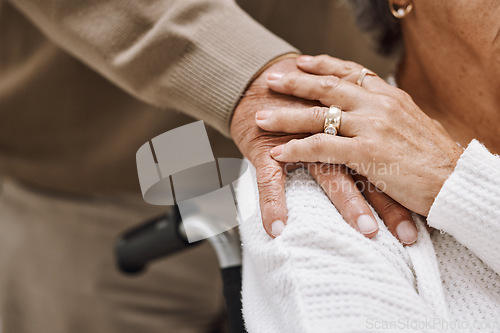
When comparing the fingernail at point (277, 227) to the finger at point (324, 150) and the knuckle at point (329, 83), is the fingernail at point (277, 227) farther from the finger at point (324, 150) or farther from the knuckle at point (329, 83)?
the knuckle at point (329, 83)

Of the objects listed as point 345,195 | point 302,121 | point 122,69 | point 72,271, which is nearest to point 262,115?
point 302,121

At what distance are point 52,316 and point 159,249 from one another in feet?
1.91

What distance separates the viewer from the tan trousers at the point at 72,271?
1.21 meters

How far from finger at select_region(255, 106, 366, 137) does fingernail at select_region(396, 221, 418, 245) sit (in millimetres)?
131

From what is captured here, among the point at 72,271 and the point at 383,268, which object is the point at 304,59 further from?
the point at 72,271

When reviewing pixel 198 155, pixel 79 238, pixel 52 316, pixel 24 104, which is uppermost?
pixel 198 155

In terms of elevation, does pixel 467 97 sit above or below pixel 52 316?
above

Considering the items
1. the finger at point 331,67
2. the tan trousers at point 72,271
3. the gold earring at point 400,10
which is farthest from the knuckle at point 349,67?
the tan trousers at point 72,271

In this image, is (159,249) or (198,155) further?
(159,249)

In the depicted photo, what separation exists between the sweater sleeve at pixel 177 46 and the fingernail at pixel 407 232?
0.29 metres

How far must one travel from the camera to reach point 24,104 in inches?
40.4

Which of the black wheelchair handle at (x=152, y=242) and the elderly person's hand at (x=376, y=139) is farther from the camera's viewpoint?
the black wheelchair handle at (x=152, y=242)

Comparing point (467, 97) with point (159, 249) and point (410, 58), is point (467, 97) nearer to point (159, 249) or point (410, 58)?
point (410, 58)

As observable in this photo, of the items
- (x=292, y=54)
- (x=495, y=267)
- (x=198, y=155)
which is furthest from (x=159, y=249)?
(x=495, y=267)
